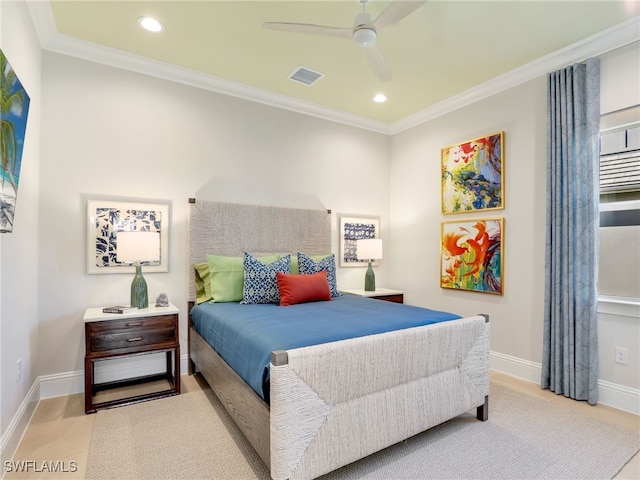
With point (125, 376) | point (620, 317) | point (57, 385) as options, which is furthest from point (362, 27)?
point (57, 385)

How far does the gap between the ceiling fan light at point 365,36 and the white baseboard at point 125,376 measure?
305 centimetres

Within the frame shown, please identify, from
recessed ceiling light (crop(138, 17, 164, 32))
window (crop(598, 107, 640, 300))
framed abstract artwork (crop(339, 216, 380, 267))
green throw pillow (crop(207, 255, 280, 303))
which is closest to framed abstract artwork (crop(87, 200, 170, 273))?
green throw pillow (crop(207, 255, 280, 303))

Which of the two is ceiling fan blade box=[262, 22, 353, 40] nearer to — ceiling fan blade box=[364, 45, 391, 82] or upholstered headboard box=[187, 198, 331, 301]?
ceiling fan blade box=[364, 45, 391, 82]

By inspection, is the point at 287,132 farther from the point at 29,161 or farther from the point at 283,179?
the point at 29,161

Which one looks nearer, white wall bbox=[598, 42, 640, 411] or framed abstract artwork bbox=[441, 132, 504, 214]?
white wall bbox=[598, 42, 640, 411]

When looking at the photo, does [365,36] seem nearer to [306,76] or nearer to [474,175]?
[306,76]

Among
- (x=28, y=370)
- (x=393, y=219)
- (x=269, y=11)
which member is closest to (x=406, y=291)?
(x=393, y=219)

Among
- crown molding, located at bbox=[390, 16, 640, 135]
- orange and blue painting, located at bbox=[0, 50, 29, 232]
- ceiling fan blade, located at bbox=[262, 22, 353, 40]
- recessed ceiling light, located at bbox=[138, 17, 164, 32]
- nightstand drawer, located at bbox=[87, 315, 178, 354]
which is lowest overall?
nightstand drawer, located at bbox=[87, 315, 178, 354]

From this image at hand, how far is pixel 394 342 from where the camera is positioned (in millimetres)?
1913

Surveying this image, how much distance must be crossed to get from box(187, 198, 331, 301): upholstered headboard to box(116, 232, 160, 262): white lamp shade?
58cm

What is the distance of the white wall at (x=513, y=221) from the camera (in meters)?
2.69

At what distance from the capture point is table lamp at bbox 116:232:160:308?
2.67 m

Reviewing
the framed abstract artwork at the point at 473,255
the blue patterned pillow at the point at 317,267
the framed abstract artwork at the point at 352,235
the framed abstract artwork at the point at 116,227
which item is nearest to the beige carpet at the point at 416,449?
the framed abstract artwork at the point at 116,227

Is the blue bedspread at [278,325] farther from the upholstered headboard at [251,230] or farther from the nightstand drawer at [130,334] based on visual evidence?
the upholstered headboard at [251,230]
